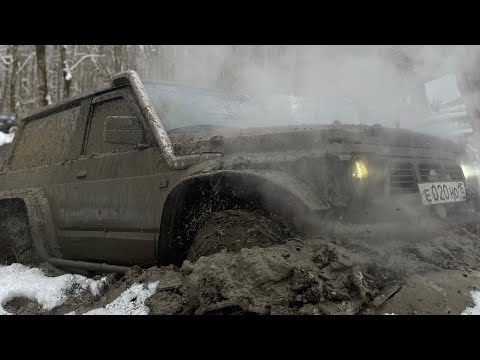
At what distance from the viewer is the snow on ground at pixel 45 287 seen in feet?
10.7

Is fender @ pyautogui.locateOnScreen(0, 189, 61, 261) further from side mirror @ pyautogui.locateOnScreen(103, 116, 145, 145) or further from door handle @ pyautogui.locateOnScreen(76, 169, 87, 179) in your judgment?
side mirror @ pyautogui.locateOnScreen(103, 116, 145, 145)

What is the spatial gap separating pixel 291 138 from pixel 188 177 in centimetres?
72

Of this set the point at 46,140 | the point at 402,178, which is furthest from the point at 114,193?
the point at 402,178

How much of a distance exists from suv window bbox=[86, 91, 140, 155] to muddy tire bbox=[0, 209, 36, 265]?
121cm

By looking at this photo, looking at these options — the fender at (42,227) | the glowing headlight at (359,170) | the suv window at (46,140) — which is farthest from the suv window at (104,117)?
the glowing headlight at (359,170)

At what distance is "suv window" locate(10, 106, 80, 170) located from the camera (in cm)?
414

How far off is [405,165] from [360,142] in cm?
45

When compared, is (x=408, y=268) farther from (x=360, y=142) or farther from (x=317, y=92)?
(x=317, y=92)

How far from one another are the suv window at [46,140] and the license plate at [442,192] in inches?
122

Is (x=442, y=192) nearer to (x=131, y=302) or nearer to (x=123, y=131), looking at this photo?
(x=131, y=302)

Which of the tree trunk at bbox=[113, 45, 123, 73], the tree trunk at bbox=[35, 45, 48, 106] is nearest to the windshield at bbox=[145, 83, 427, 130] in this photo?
the tree trunk at bbox=[35, 45, 48, 106]

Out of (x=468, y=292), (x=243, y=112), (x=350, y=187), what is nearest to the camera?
(x=468, y=292)

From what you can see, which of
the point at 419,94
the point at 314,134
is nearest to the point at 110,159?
the point at 314,134
